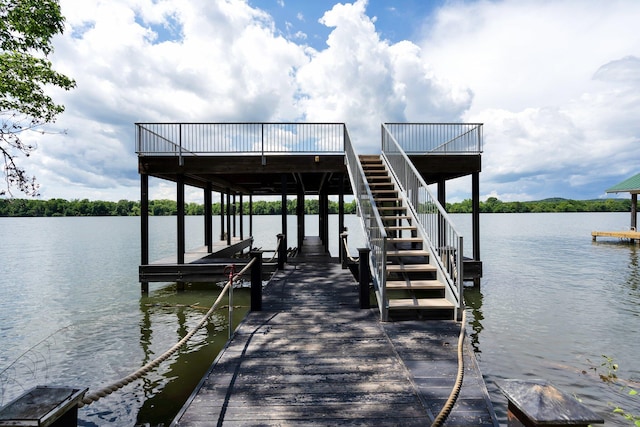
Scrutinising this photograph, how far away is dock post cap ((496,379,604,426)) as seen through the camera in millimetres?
1966

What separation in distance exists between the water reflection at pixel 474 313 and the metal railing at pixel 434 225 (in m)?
2.01

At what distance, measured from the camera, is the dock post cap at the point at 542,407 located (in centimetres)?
197

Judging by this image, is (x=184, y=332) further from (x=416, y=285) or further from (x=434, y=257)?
(x=434, y=257)

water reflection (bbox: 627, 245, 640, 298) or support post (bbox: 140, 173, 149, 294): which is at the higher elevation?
support post (bbox: 140, 173, 149, 294)

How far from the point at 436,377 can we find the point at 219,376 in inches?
108

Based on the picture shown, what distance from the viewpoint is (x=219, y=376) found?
14.4ft

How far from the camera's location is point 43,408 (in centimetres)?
204

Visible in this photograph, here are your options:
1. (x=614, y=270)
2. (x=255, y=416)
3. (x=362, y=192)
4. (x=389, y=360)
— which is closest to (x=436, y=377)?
(x=389, y=360)

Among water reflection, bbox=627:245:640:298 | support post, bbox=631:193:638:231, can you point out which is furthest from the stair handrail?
support post, bbox=631:193:638:231

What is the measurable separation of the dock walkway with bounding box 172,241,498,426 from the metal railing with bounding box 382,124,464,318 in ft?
2.93

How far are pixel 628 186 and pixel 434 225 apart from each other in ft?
114

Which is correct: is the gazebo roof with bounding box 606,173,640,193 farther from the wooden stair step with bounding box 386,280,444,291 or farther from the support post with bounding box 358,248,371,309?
the support post with bounding box 358,248,371,309

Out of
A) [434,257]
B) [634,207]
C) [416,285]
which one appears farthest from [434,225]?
[634,207]

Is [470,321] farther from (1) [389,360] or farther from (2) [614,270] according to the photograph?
(2) [614,270]
